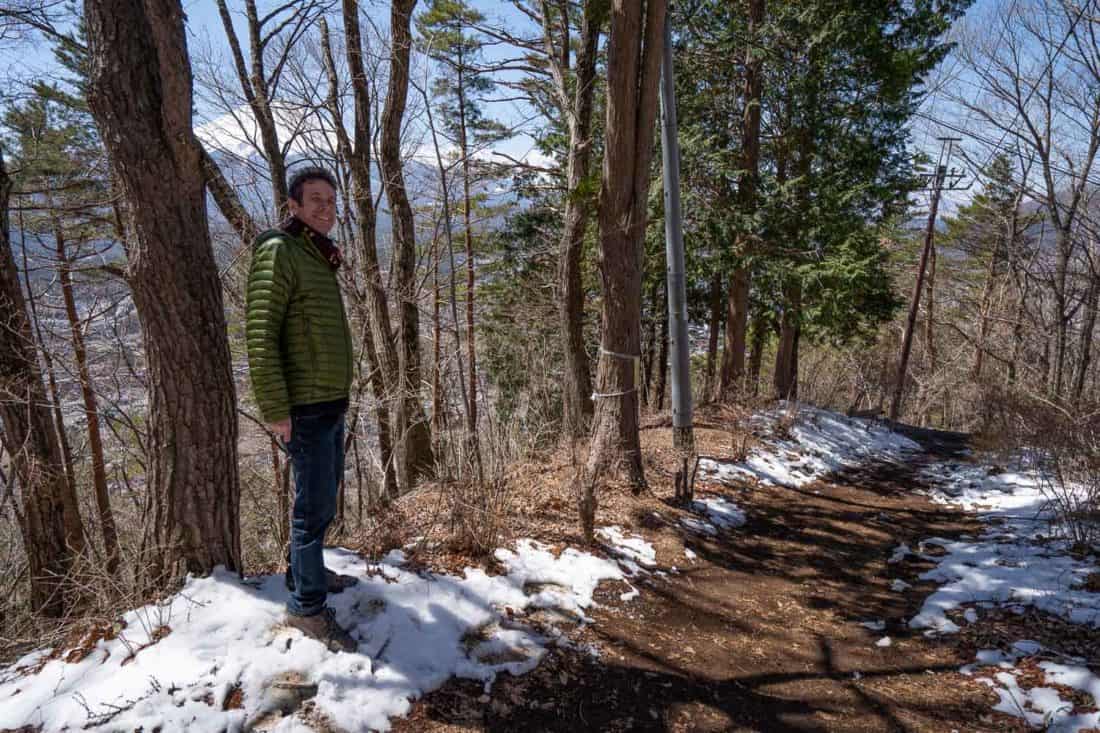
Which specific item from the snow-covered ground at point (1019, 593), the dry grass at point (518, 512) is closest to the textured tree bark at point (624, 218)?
the dry grass at point (518, 512)

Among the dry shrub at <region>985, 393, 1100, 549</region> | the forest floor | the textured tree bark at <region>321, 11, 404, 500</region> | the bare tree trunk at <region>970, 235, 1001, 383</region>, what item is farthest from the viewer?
the bare tree trunk at <region>970, 235, 1001, 383</region>

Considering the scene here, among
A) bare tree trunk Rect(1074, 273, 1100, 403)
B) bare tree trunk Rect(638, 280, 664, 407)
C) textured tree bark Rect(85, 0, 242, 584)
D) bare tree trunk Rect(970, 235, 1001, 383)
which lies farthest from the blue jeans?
bare tree trunk Rect(970, 235, 1001, 383)

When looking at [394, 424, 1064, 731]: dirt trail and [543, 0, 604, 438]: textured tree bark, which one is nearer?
[394, 424, 1064, 731]: dirt trail

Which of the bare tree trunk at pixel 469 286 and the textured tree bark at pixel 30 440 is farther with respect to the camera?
the textured tree bark at pixel 30 440

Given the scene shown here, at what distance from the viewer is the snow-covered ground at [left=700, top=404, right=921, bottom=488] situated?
676cm

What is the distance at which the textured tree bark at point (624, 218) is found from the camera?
4.61 m

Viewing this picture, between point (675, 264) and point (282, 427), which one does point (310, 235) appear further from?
point (675, 264)

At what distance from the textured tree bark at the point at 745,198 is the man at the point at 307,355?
8.60m

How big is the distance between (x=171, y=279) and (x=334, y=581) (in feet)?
5.55

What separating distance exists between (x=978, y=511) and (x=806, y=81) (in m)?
7.97

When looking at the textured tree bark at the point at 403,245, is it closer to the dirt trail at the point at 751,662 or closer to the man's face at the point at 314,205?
the dirt trail at the point at 751,662

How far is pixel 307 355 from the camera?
8.00ft

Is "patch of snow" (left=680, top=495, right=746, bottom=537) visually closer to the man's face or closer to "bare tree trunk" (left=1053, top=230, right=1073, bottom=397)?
the man's face

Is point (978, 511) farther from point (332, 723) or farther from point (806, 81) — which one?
point (806, 81)
